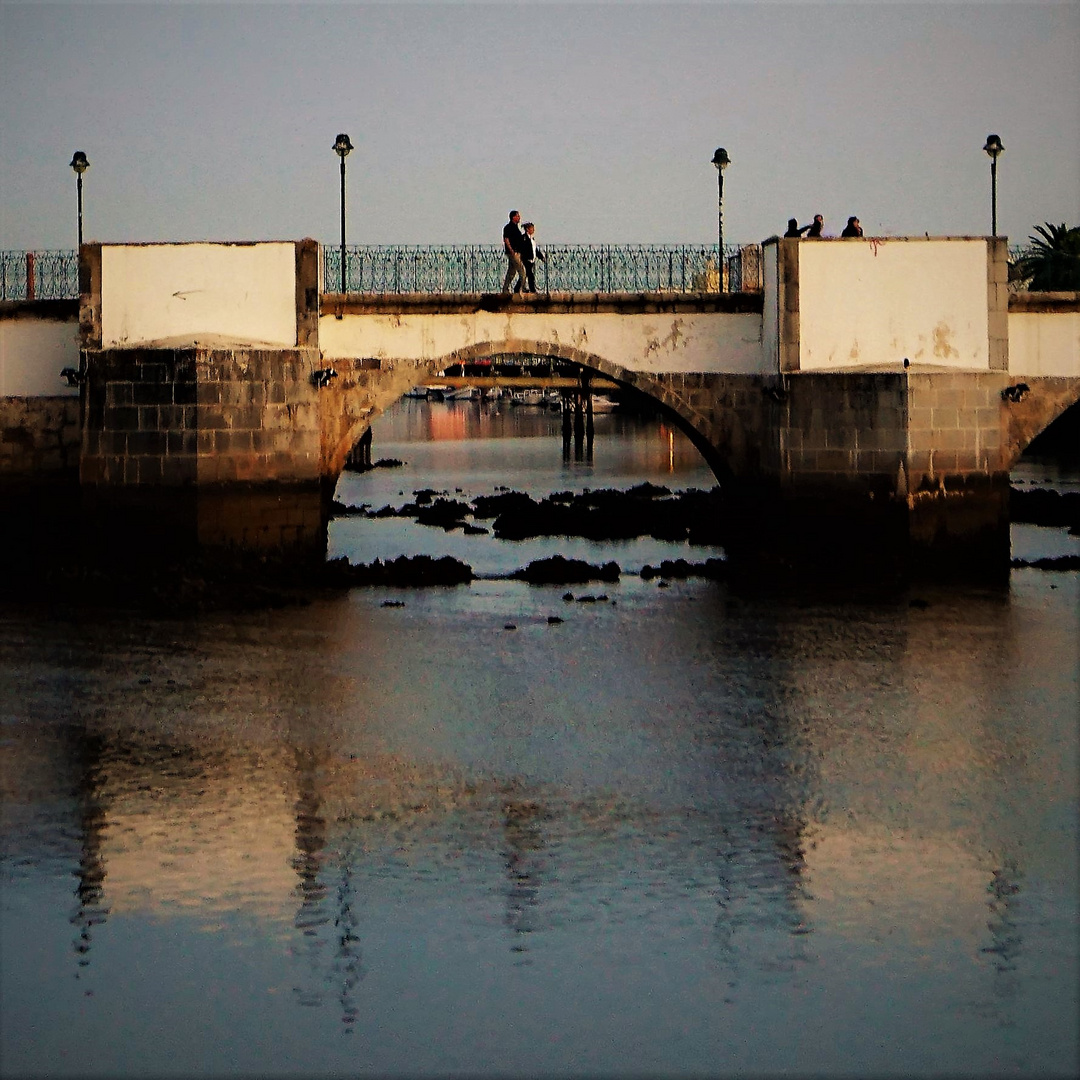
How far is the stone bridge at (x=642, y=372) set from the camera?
25531 millimetres

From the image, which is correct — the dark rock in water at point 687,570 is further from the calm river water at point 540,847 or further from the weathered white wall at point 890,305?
the calm river water at point 540,847

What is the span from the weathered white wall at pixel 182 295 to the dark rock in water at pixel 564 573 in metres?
5.23

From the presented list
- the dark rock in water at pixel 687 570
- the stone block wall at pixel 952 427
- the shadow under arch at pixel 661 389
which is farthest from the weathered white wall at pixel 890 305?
the dark rock in water at pixel 687 570

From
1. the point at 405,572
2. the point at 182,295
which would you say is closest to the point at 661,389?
the point at 405,572

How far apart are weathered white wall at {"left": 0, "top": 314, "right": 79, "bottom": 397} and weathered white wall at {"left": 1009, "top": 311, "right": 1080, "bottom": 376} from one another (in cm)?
1375

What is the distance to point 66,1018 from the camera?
32.2 feet

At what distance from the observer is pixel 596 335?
27.7 m

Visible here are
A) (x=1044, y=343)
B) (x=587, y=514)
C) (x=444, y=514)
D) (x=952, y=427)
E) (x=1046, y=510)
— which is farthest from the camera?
(x=444, y=514)

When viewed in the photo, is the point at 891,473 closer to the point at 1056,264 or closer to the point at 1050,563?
the point at 1050,563

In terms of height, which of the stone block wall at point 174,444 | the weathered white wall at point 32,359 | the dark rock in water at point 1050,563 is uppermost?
the weathered white wall at point 32,359

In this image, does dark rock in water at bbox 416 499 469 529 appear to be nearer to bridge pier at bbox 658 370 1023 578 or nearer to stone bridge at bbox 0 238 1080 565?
stone bridge at bbox 0 238 1080 565

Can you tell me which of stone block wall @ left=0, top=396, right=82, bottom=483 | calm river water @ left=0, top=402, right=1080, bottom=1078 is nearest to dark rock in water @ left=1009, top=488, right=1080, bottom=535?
calm river water @ left=0, top=402, right=1080, bottom=1078

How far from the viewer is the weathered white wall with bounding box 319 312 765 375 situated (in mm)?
27469

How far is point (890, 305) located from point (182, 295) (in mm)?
9785
